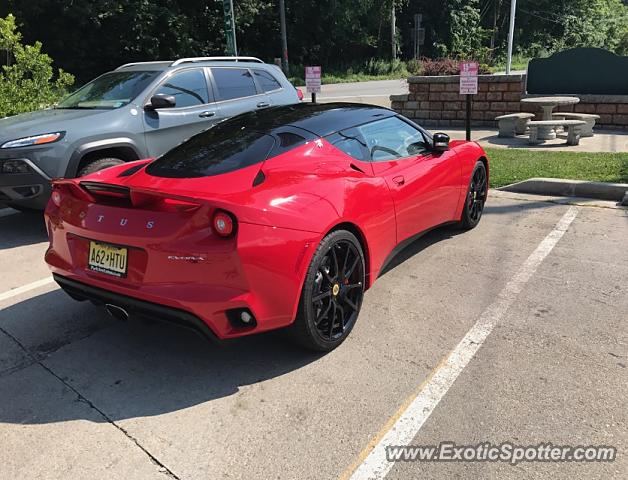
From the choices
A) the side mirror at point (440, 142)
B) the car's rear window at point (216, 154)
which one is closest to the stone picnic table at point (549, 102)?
the side mirror at point (440, 142)

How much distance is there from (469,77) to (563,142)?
295cm

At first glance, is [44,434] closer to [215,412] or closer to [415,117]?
[215,412]

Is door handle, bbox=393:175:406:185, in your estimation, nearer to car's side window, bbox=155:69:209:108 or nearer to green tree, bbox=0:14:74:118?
car's side window, bbox=155:69:209:108

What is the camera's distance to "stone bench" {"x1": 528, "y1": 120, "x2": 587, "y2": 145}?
9781 millimetres

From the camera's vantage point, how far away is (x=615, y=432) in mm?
2586

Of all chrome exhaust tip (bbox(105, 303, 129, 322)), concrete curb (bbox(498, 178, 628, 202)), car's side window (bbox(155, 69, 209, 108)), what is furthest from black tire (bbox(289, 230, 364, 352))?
concrete curb (bbox(498, 178, 628, 202))

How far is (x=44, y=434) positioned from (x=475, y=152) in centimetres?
441

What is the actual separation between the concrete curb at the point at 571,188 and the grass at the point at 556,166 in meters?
0.23

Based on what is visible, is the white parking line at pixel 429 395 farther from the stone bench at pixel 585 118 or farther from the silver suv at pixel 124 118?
the stone bench at pixel 585 118

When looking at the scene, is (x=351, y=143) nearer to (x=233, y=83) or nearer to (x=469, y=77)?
(x=233, y=83)

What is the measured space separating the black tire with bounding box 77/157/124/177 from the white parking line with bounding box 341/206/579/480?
4196 mm

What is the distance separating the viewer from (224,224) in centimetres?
279

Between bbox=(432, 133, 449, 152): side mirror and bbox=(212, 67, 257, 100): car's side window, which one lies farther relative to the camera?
bbox=(212, 67, 257, 100): car's side window

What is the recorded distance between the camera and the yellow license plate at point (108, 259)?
3.04m
